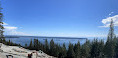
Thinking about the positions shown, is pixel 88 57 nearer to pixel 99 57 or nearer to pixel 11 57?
pixel 99 57

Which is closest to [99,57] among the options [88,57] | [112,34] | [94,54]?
[94,54]

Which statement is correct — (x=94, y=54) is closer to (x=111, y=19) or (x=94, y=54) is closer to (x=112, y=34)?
(x=112, y=34)

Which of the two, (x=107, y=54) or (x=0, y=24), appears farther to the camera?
(x=107, y=54)

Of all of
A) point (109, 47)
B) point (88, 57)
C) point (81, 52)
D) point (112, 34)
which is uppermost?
point (112, 34)

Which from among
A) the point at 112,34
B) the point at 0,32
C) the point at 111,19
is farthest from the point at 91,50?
the point at 0,32

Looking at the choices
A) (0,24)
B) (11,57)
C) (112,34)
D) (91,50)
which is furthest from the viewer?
(91,50)

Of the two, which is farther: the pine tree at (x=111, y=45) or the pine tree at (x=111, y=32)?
the pine tree at (x=111, y=32)

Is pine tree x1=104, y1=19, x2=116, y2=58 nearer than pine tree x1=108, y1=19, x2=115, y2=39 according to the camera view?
Yes

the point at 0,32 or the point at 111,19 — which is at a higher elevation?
the point at 111,19

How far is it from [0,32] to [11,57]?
11934 millimetres

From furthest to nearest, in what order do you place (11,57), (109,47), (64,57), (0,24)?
(64,57)
(109,47)
(0,24)
(11,57)

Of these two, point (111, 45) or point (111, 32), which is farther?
point (111, 32)

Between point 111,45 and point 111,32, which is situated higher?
point 111,32

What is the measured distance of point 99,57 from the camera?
111 feet
